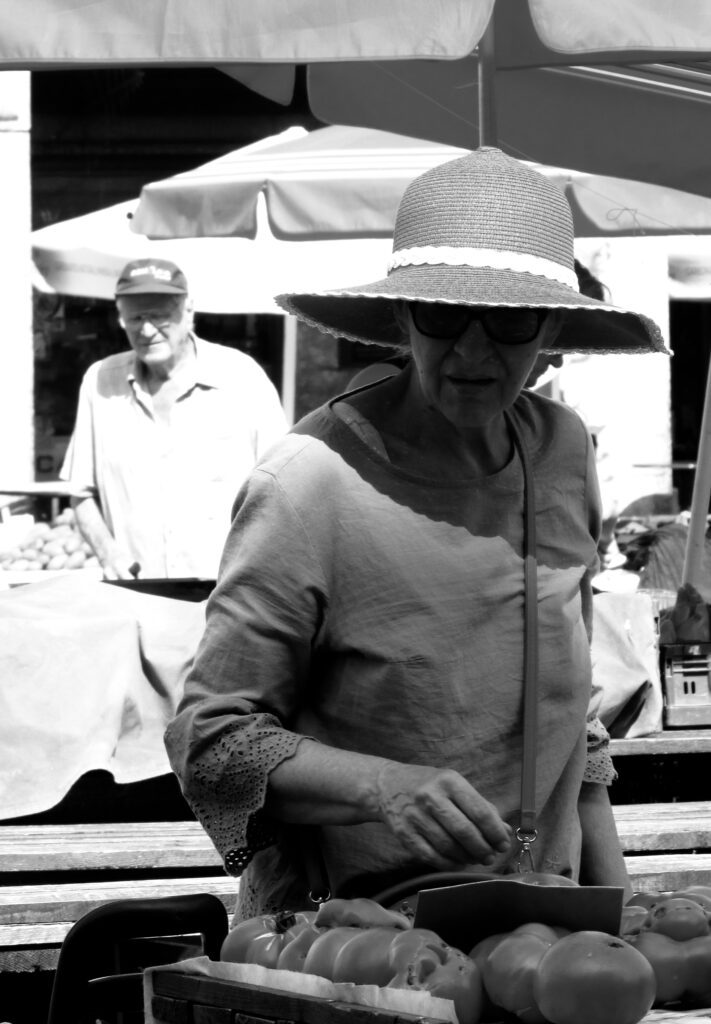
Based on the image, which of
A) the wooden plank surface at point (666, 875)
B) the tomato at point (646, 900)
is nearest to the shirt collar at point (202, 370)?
the wooden plank surface at point (666, 875)

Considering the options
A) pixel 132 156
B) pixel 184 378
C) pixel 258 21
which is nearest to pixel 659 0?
pixel 258 21

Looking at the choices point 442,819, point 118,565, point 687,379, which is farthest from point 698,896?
point 687,379

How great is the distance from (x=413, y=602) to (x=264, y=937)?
0.41m

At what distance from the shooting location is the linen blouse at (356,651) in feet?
6.10

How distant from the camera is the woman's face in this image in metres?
1.90

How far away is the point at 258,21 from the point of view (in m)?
3.30

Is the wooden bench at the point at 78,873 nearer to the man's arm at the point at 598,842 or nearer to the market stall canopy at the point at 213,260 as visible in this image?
the man's arm at the point at 598,842

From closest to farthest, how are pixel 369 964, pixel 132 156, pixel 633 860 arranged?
pixel 369 964
pixel 633 860
pixel 132 156

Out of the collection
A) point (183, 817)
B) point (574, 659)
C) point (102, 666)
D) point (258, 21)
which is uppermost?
point (258, 21)

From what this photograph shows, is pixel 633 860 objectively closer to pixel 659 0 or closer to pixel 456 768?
pixel 659 0

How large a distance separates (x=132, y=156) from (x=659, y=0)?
9153 millimetres

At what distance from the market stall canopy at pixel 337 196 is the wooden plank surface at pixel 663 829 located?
3.19 metres

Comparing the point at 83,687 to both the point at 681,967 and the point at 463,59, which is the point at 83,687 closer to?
the point at 463,59

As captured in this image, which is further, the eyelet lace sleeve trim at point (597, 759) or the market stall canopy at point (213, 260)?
the market stall canopy at point (213, 260)
